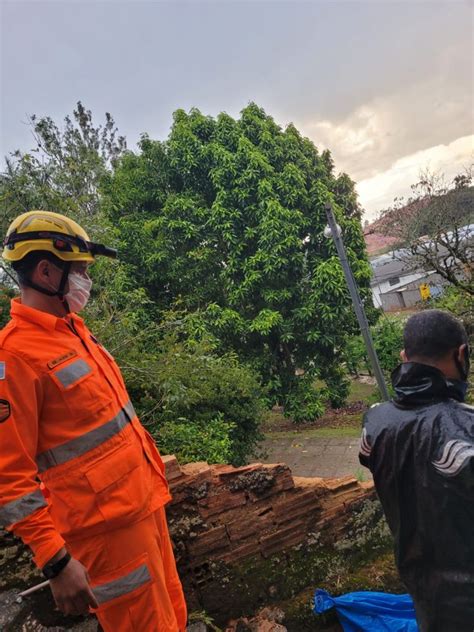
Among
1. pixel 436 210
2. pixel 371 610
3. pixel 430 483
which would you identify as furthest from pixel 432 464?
pixel 436 210

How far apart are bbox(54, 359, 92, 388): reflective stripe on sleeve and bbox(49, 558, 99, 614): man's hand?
23.9 inches

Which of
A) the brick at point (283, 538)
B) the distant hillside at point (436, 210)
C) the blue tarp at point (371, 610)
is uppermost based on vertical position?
the distant hillside at point (436, 210)

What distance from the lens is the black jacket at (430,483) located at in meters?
1.19

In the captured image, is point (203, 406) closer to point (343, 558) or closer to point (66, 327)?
point (343, 558)

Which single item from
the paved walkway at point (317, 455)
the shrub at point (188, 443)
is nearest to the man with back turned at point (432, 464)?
the shrub at point (188, 443)

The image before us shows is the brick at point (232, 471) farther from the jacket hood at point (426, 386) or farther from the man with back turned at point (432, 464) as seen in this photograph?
the jacket hood at point (426, 386)

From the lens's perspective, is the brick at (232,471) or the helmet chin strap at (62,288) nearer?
the helmet chin strap at (62,288)

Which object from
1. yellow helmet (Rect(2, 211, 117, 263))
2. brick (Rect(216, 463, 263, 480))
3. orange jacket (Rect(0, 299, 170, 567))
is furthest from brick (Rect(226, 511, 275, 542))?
yellow helmet (Rect(2, 211, 117, 263))

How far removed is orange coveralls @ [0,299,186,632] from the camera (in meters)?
1.34

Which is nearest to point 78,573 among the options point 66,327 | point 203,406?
point 66,327

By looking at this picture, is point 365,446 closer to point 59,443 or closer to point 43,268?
point 59,443

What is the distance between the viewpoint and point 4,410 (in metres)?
1.31

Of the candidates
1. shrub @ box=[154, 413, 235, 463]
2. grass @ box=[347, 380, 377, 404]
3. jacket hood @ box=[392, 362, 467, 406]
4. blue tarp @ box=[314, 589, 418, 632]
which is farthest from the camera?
grass @ box=[347, 380, 377, 404]

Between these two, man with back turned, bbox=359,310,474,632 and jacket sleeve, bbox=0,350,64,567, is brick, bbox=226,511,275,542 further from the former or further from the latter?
jacket sleeve, bbox=0,350,64,567
